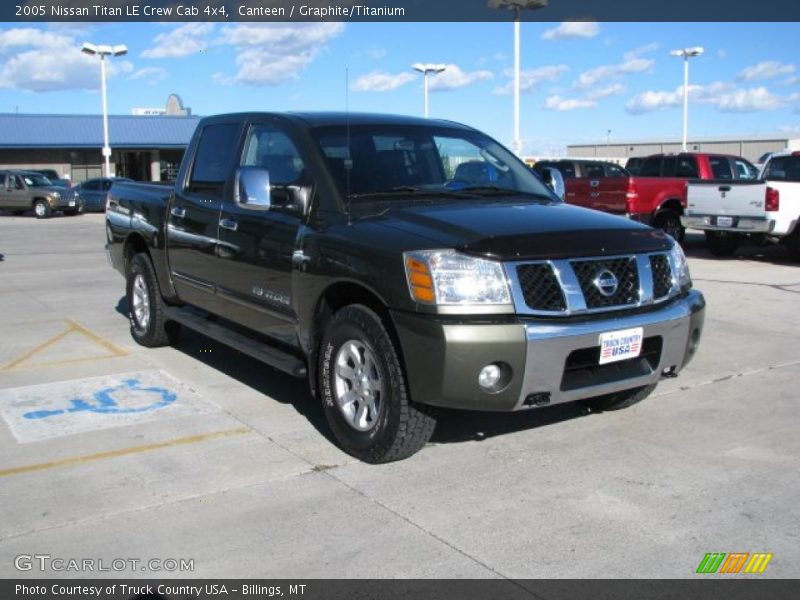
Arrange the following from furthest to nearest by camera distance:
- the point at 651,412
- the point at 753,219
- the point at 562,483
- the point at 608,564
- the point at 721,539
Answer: the point at 753,219 → the point at 651,412 → the point at 562,483 → the point at 721,539 → the point at 608,564

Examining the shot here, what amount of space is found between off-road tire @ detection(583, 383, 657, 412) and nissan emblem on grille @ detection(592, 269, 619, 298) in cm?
135

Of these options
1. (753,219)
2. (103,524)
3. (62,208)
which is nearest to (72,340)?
(103,524)

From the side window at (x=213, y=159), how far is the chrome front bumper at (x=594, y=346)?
3.00m

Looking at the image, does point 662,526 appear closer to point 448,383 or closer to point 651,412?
point 448,383

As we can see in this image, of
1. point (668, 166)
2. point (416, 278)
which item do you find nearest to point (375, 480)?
point (416, 278)

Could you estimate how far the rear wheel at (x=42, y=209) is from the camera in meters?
32.0

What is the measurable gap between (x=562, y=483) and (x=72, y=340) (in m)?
5.60

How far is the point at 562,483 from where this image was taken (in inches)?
172

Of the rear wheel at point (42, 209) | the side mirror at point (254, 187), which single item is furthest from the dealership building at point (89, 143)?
the side mirror at point (254, 187)

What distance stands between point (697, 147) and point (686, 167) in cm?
4622

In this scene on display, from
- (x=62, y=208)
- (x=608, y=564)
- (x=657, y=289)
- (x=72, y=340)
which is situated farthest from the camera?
(x=62, y=208)

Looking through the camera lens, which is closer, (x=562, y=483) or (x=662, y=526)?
(x=662, y=526)

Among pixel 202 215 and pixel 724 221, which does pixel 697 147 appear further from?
pixel 202 215

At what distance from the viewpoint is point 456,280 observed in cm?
412
